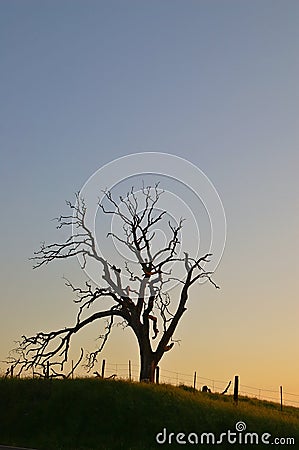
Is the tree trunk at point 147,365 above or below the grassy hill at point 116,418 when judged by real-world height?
above

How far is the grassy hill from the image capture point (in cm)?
2977

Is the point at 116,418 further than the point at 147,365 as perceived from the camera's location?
No

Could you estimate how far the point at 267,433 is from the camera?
30.7 m

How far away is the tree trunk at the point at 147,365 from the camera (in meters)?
42.1

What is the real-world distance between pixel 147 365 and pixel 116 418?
10564mm

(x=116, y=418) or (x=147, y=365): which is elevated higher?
(x=147, y=365)

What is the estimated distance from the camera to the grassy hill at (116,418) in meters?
29.8

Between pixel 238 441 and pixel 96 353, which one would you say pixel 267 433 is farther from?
pixel 96 353

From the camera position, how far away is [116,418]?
31953 millimetres

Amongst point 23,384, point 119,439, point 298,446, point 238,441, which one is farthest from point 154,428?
point 23,384

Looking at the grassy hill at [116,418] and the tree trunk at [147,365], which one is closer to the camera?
the grassy hill at [116,418]

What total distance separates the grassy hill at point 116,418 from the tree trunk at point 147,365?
4831 millimetres

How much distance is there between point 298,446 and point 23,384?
14.3 m

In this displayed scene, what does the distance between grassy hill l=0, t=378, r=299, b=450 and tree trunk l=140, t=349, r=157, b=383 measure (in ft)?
15.8
